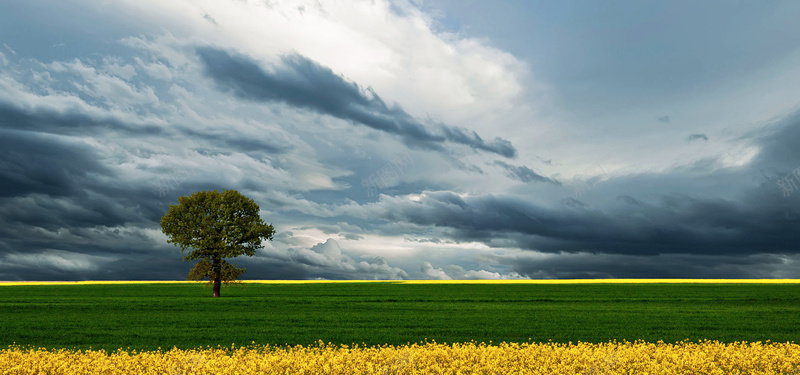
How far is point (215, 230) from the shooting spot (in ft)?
188

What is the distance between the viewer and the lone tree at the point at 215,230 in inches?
2239

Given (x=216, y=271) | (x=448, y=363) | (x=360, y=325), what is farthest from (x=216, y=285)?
(x=448, y=363)

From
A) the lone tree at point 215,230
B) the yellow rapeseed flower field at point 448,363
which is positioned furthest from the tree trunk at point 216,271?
the yellow rapeseed flower field at point 448,363

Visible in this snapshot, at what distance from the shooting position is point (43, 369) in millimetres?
13695

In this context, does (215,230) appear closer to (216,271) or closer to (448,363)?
(216,271)

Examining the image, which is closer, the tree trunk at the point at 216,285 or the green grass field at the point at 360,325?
the green grass field at the point at 360,325

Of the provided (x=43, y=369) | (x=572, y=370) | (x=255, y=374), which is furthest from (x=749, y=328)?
(x=43, y=369)

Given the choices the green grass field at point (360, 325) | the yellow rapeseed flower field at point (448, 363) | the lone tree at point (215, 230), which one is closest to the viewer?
the yellow rapeseed flower field at point (448, 363)

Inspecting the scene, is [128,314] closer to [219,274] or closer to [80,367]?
[219,274]

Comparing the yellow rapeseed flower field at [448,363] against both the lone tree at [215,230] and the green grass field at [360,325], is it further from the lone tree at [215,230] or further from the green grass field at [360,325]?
the lone tree at [215,230]

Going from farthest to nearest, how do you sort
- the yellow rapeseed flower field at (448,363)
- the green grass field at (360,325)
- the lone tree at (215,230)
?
1. the lone tree at (215,230)
2. the green grass field at (360,325)
3. the yellow rapeseed flower field at (448,363)

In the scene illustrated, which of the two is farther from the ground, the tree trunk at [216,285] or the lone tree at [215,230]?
the lone tree at [215,230]

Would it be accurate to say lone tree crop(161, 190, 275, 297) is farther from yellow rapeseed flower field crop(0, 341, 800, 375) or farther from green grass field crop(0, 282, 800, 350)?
yellow rapeseed flower field crop(0, 341, 800, 375)

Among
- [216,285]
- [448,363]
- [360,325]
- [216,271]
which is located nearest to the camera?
[448,363]
